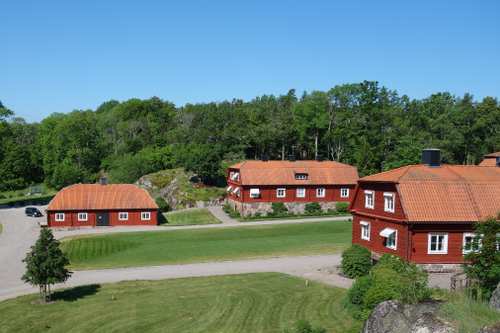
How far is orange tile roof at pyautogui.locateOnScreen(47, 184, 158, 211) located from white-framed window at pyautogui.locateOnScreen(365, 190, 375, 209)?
2873cm

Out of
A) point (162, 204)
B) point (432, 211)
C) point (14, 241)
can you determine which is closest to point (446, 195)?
point (432, 211)

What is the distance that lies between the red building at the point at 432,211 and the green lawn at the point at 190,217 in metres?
27.9

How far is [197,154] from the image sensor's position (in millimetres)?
70438

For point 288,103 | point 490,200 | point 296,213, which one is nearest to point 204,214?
point 296,213

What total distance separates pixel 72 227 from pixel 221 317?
124 ft

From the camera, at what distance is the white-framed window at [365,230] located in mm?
33844

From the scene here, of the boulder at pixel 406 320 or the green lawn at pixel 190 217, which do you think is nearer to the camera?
the boulder at pixel 406 320

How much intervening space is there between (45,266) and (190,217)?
32.3 metres

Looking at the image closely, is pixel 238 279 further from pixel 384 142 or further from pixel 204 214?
pixel 384 142

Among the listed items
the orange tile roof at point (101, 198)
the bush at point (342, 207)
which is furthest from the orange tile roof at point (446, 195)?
the orange tile roof at point (101, 198)

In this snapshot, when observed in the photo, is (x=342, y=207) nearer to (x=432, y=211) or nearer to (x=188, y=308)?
(x=432, y=211)

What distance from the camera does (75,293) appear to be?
28.4m

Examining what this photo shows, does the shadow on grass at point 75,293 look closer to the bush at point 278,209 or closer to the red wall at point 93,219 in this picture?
the red wall at point 93,219

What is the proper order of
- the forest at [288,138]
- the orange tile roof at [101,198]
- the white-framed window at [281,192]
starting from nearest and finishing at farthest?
the orange tile roof at [101,198] → the white-framed window at [281,192] → the forest at [288,138]
